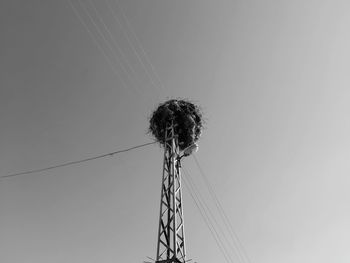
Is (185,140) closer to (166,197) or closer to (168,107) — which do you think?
(168,107)

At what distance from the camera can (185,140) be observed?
1284 centimetres

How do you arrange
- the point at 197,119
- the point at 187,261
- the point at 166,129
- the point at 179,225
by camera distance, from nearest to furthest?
the point at 187,261 → the point at 179,225 → the point at 166,129 → the point at 197,119

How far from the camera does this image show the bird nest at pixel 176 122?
12711mm

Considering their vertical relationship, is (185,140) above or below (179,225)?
above

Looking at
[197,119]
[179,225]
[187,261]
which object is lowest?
[187,261]

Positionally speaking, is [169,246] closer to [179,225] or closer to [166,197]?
[179,225]

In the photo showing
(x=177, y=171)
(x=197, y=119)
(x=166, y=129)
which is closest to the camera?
(x=177, y=171)

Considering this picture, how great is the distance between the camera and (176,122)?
12773 mm

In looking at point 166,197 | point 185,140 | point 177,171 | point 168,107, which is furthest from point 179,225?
point 168,107

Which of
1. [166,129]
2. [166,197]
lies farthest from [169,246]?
[166,129]

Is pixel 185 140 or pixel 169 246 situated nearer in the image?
pixel 169 246

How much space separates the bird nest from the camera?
12711 mm

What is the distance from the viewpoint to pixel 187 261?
9.02 metres

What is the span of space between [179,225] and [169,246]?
109 centimetres
